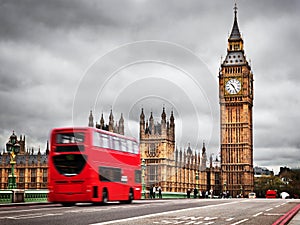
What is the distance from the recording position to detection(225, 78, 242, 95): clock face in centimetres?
9869

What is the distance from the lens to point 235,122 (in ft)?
327

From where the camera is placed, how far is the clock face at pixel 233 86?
9869cm

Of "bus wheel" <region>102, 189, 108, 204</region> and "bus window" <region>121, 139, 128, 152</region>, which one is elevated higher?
"bus window" <region>121, 139, 128, 152</region>

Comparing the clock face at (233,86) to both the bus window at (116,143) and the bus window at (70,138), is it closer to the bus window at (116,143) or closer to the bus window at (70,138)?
the bus window at (116,143)

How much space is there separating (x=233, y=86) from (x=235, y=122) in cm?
682

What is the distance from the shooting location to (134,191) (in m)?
25.9

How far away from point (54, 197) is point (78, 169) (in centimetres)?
163

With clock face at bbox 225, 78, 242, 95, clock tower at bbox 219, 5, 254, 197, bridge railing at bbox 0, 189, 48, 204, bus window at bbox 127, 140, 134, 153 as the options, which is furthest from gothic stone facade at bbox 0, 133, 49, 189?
bus window at bbox 127, 140, 134, 153

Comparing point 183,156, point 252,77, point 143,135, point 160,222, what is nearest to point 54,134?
point 160,222

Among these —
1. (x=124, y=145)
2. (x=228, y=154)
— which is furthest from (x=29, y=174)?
(x=124, y=145)

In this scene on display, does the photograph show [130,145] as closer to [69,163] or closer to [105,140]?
[105,140]

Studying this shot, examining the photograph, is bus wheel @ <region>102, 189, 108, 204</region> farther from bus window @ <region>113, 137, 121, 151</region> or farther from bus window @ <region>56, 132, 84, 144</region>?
bus window @ <region>56, 132, 84, 144</region>

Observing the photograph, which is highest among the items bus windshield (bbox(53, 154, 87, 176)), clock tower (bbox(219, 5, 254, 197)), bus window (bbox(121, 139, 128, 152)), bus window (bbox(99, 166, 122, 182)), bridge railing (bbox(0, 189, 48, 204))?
clock tower (bbox(219, 5, 254, 197))

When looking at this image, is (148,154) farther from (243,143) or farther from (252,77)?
(252,77)
